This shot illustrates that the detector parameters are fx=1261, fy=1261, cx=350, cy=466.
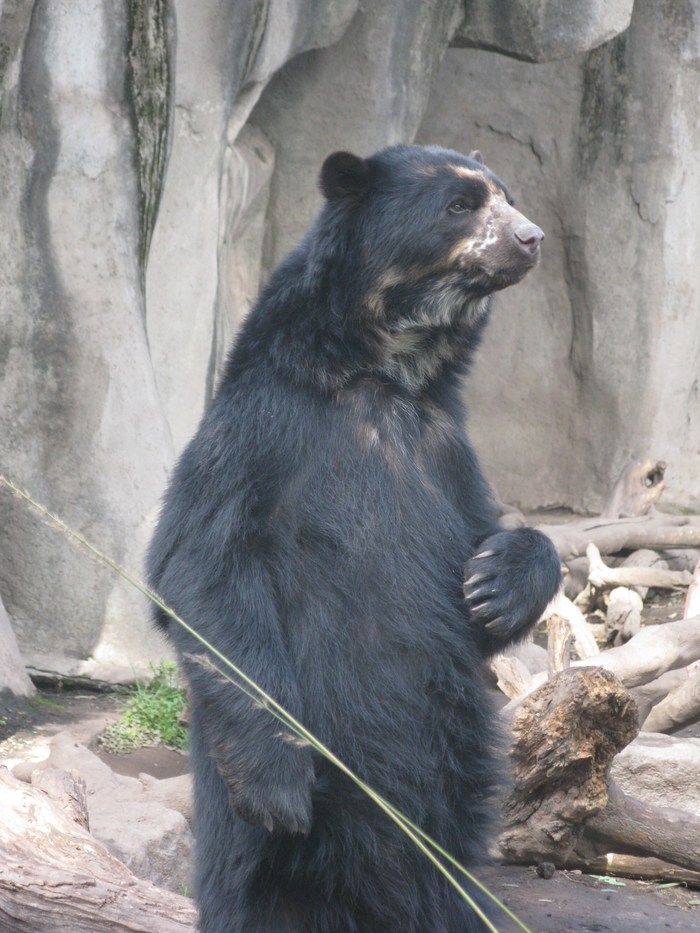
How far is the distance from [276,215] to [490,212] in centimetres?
569

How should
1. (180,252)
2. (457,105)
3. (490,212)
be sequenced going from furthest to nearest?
(457,105)
(180,252)
(490,212)

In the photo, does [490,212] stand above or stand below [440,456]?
above

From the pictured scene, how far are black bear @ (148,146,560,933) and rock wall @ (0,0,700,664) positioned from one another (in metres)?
2.92

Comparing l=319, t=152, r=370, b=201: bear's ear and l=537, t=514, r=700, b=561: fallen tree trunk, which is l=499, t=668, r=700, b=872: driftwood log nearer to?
l=319, t=152, r=370, b=201: bear's ear

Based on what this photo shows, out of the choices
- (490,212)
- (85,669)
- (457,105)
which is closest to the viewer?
(490,212)

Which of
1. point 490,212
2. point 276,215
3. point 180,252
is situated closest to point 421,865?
point 490,212

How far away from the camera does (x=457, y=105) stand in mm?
9359

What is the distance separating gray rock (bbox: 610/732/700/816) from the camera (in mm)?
4277

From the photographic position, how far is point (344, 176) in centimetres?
290

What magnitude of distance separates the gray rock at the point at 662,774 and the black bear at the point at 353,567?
1.60 metres

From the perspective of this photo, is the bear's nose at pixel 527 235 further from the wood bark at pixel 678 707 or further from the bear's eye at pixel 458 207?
the wood bark at pixel 678 707

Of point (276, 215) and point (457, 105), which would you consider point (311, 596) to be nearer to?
point (276, 215)

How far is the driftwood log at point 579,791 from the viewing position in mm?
3512

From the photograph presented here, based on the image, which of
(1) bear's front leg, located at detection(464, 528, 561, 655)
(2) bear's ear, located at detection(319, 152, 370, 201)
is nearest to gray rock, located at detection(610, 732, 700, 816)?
(1) bear's front leg, located at detection(464, 528, 561, 655)
